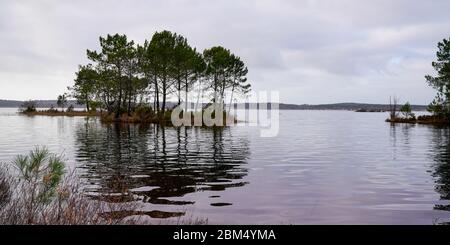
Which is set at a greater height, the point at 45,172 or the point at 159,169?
the point at 45,172

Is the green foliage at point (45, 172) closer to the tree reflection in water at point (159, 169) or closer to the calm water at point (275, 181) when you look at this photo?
the calm water at point (275, 181)

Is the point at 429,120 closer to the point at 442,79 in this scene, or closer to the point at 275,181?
the point at 442,79

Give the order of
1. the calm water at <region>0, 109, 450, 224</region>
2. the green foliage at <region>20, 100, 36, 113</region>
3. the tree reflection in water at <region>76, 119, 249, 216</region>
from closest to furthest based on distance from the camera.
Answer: the calm water at <region>0, 109, 450, 224</region> → the tree reflection in water at <region>76, 119, 249, 216</region> → the green foliage at <region>20, 100, 36, 113</region>

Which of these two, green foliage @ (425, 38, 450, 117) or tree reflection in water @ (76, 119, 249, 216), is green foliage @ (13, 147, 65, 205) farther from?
green foliage @ (425, 38, 450, 117)

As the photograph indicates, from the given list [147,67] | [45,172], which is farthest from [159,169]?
[147,67]

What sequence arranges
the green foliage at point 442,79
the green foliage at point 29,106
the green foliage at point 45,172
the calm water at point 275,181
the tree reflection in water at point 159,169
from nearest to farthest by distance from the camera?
the green foliage at point 45,172, the calm water at point 275,181, the tree reflection in water at point 159,169, the green foliage at point 442,79, the green foliage at point 29,106

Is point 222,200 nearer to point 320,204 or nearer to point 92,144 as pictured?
point 320,204

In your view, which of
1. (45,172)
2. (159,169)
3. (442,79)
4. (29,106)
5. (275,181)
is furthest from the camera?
(29,106)

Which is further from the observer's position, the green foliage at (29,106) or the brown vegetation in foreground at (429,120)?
the green foliage at (29,106)

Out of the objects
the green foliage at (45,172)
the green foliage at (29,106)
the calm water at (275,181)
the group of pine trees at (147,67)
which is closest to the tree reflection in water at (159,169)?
the calm water at (275,181)

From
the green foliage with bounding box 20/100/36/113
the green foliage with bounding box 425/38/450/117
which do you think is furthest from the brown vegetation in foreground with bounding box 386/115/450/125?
the green foliage with bounding box 20/100/36/113

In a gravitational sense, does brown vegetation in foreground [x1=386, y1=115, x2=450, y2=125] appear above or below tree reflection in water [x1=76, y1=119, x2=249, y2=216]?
above

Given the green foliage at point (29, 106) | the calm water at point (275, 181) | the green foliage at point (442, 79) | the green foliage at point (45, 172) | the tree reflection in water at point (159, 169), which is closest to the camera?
the green foliage at point (45, 172)
